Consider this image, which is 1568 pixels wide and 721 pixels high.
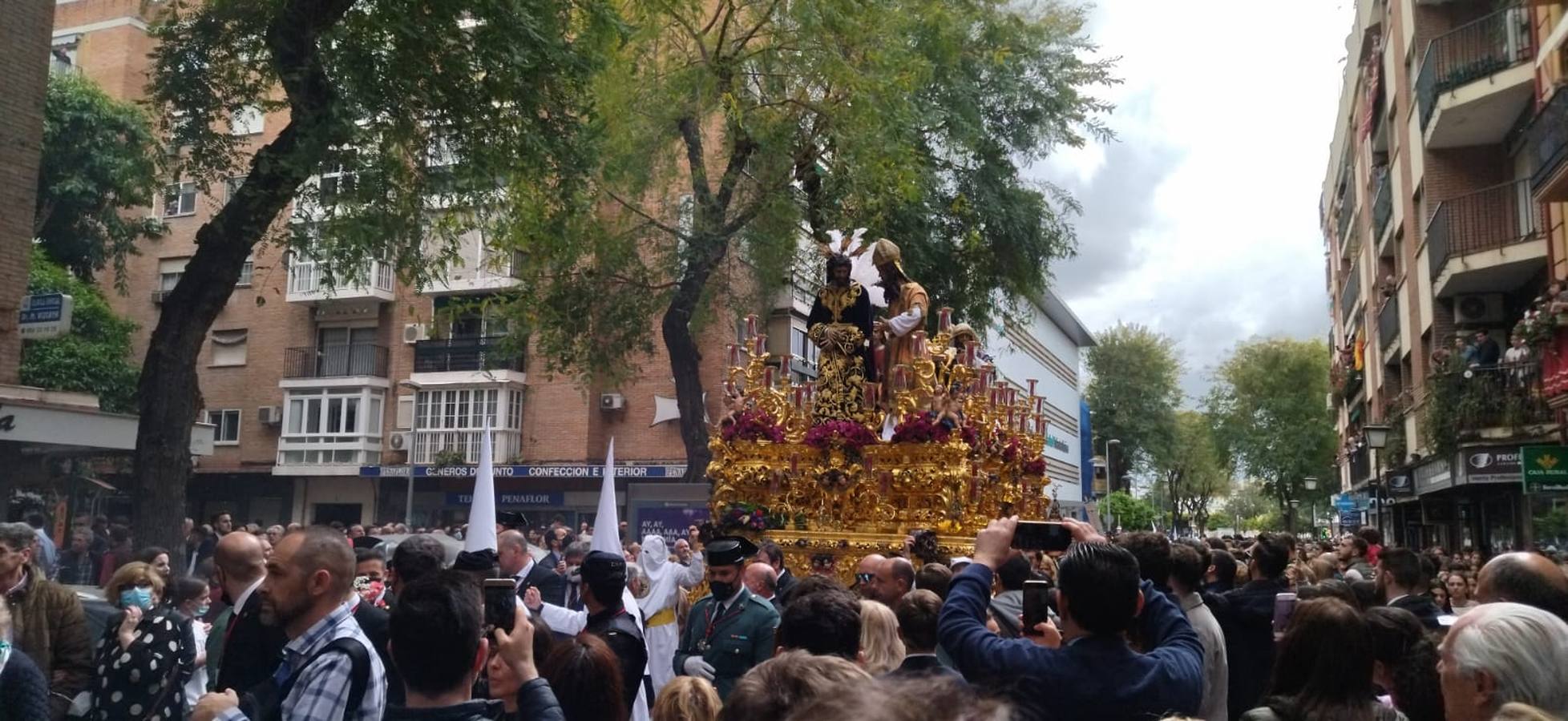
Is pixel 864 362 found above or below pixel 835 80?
below

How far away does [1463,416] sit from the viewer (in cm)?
1873

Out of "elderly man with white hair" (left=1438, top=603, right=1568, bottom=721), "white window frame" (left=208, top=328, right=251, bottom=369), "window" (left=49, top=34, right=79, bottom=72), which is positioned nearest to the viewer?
"elderly man with white hair" (left=1438, top=603, right=1568, bottom=721)

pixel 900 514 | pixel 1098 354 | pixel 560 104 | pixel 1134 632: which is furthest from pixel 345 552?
pixel 1098 354

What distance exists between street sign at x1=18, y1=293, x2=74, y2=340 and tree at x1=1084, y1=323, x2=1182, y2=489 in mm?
54525

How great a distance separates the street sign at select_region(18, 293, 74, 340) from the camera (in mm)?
15719

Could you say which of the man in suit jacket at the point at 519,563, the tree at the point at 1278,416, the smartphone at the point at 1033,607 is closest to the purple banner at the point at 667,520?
the man in suit jacket at the point at 519,563

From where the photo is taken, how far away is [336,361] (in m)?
36.3

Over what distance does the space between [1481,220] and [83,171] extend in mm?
30068

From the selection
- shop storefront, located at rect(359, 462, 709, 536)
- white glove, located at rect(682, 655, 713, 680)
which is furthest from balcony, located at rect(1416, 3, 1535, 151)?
shop storefront, located at rect(359, 462, 709, 536)

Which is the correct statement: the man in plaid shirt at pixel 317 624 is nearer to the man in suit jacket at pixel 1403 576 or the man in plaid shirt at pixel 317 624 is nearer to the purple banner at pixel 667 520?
the man in suit jacket at pixel 1403 576

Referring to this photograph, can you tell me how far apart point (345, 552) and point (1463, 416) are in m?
18.9

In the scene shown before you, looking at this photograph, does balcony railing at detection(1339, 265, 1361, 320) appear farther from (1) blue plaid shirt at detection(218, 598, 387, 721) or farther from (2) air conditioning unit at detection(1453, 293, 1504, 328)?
(1) blue plaid shirt at detection(218, 598, 387, 721)

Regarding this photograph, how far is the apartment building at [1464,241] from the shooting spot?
17734 mm

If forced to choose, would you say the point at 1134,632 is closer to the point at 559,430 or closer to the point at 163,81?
the point at 163,81
